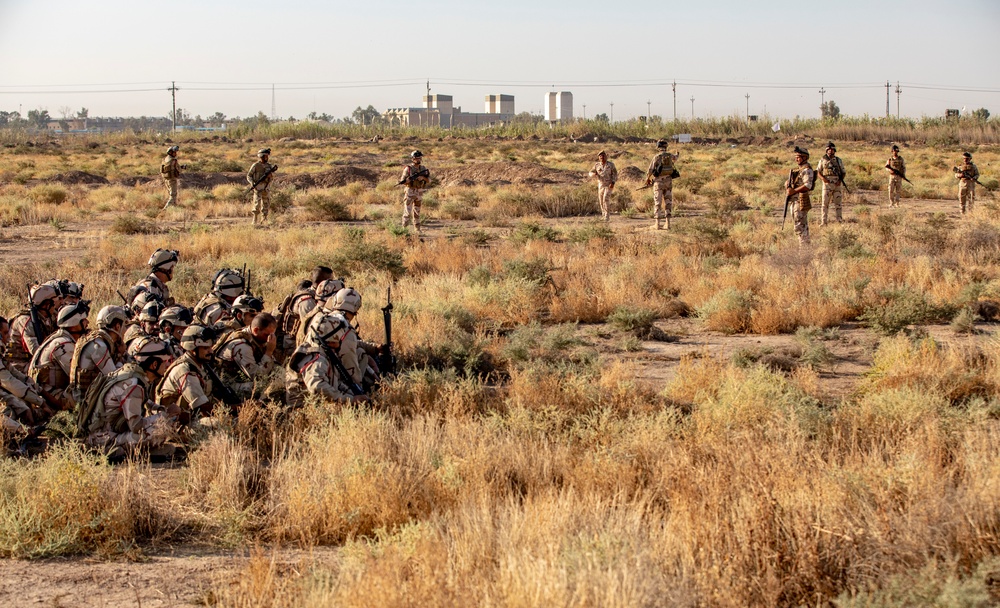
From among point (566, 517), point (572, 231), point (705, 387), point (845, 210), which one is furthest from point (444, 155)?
point (566, 517)

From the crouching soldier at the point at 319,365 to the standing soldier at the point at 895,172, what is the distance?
62.0 ft

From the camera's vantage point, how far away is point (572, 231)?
61.4ft

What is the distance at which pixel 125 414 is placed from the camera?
22.4 feet

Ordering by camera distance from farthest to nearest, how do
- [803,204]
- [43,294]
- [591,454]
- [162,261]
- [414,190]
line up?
[414,190]
[803,204]
[162,261]
[43,294]
[591,454]

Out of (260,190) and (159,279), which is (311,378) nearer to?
(159,279)

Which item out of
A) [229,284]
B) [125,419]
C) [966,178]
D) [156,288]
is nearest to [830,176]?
[966,178]

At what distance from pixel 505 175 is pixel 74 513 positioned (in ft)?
91.8

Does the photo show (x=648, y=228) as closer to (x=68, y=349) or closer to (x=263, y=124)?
(x=68, y=349)

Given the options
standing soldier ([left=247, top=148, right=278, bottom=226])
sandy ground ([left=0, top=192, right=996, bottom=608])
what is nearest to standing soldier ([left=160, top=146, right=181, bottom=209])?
standing soldier ([left=247, top=148, right=278, bottom=226])

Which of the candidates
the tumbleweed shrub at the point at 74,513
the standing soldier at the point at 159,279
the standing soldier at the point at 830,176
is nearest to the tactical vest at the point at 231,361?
the standing soldier at the point at 159,279

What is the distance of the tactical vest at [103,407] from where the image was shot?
6.87 meters

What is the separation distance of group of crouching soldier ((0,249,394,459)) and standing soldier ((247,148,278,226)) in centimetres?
1125

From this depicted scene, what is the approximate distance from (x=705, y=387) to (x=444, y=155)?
42.3 metres

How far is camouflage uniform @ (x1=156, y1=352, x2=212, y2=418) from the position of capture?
7211mm
